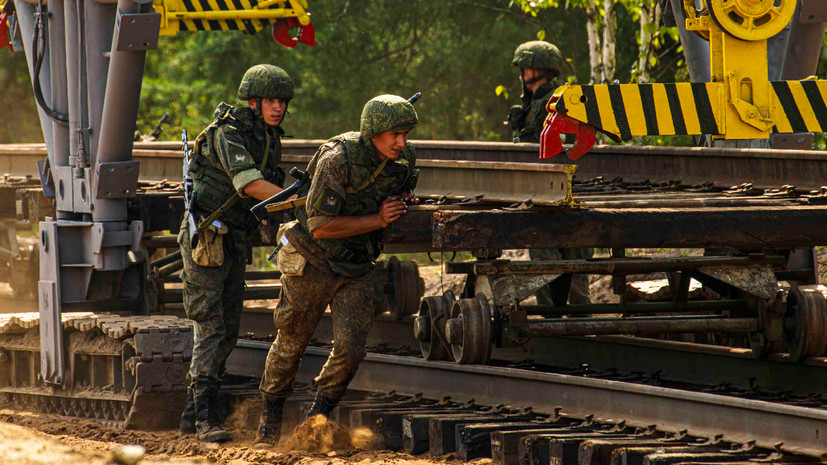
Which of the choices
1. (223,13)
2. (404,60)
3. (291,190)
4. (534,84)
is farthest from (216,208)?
(404,60)

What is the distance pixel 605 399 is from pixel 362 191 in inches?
72.1

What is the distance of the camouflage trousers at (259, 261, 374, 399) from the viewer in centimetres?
688

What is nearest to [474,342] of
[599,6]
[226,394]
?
[226,394]

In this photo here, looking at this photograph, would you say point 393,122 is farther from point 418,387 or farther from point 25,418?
point 25,418

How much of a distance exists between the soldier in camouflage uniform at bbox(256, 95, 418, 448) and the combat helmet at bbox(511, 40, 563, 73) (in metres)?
4.21

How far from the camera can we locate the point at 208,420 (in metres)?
7.43

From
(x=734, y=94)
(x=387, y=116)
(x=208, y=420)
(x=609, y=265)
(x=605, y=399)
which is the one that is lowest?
(x=208, y=420)

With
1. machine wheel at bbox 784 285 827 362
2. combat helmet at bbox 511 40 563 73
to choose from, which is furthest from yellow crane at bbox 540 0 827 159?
combat helmet at bbox 511 40 563 73

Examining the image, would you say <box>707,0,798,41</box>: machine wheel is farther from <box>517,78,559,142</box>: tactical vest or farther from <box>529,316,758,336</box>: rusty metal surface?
<box>517,78,559,142</box>: tactical vest

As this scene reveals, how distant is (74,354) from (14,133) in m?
16.9

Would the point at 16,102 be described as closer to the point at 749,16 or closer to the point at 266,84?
the point at 266,84

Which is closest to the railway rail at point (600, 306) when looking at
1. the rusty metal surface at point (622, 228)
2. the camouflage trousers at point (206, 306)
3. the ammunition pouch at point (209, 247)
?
the rusty metal surface at point (622, 228)

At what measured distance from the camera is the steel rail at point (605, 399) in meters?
5.87

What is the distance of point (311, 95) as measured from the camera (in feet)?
62.7
